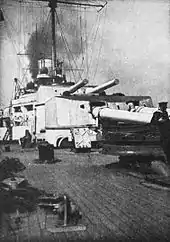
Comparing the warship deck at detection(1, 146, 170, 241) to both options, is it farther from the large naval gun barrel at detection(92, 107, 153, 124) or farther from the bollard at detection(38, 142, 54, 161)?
the bollard at detection(38, 142, 54, 161)

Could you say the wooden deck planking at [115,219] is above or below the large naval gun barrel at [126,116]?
below

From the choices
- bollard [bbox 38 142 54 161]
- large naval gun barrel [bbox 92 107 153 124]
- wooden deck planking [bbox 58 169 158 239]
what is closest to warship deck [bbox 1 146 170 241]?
wooden deck planking [bbox 58 169 158 239]

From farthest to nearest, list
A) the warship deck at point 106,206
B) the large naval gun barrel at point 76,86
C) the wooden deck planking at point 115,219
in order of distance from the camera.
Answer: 1. the large naval gun barrel at point 76,86
2. the wooden deck planking at point 115,219
3. the warship deck at point 106,206

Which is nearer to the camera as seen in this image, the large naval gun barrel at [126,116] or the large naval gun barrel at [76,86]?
the large naval gun barrel at [126,116]

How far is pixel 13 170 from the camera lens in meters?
5.44

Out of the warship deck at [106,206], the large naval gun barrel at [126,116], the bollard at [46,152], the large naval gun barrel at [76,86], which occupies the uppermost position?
the large naval gun barrel at [76,86]

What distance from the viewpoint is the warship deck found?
231 centimetres

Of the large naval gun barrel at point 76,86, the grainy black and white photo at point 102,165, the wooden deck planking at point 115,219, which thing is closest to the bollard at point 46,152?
the grainy black and white photo at point 102,165

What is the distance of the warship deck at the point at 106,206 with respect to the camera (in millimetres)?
2314

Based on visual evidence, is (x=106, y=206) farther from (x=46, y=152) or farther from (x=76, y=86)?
(x=76, y=86)

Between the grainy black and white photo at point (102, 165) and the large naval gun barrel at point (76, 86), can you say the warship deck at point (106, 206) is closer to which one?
the grainy black and white photo at point (102, 165)

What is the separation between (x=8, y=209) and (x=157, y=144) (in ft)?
9.12

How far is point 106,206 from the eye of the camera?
124 inches

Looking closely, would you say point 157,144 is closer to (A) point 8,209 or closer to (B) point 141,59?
(B) point 141,59
